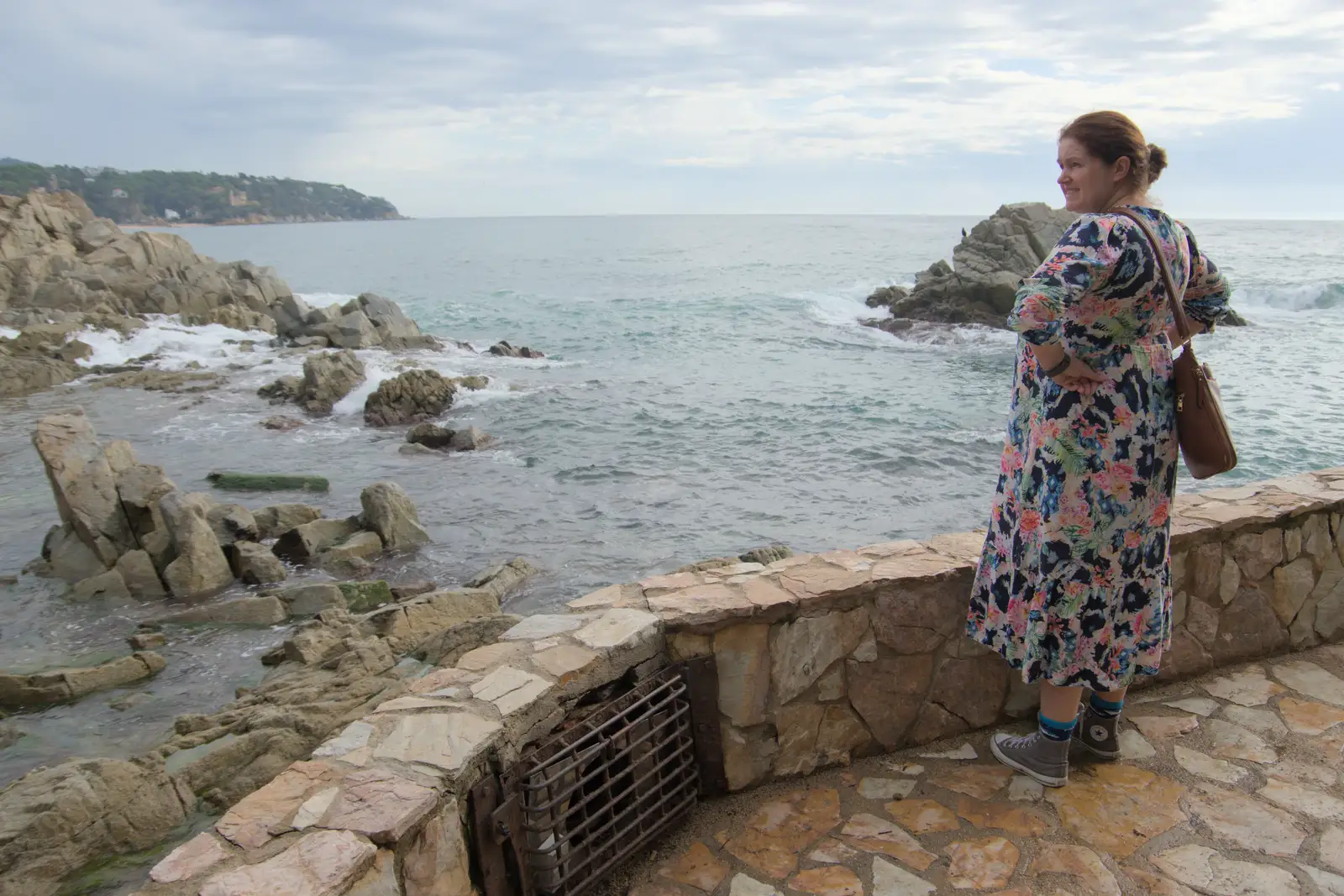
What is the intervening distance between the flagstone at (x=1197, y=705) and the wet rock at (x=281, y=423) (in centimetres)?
1512

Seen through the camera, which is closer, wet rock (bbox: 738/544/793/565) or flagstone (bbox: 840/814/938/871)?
flagstone (bbox: 840/814/938/871)

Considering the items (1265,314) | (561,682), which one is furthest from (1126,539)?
(1265,314)

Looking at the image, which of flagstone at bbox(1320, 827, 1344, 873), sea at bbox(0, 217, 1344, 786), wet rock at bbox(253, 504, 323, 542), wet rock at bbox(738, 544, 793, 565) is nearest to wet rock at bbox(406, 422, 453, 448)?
sea at bbox(0, 217, 1344, 786)

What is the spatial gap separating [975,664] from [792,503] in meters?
9.39

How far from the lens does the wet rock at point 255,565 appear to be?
30.5 feet

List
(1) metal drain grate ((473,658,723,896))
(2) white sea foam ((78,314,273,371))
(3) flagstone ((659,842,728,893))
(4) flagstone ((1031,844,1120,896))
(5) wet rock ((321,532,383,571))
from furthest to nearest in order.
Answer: (2) white sea foam ((78,314,273,371)), (5) wet rock ((321,532,383,571)), (3) flagstone ((659,842,728,893)), (4) flagstone ((1031,844,1120,896)), (1) metal drain grate ((473,658,723,896))

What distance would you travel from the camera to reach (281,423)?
53.6 feet

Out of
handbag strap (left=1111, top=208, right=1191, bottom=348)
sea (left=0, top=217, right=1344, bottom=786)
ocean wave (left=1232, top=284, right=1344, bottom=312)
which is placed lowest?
sea (left=0, top=217, right=1344, bottom=786)

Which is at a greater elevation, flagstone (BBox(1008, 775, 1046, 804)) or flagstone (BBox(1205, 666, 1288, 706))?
flagstone (BBox(1205, 666, 1288, 706))

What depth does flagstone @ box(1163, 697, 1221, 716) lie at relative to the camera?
11.4ft

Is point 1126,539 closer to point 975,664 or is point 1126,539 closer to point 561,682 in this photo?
point 975,664

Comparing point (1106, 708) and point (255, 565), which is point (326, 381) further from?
point (1106, 708)

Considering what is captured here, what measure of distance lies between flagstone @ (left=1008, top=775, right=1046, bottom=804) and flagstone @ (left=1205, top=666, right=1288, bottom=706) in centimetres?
100

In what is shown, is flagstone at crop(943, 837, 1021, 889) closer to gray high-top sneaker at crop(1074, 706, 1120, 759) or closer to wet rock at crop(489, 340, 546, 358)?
gray high-top sneaker at crop(1074, 706, 1120, 759)
